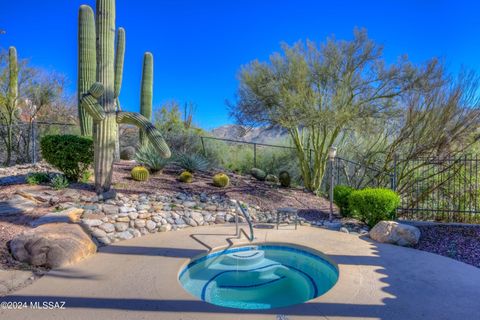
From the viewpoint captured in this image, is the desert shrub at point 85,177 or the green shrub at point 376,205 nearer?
the green shrub at point 376,205

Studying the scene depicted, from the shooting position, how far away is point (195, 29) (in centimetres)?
1220

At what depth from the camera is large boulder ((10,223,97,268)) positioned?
3.63 m

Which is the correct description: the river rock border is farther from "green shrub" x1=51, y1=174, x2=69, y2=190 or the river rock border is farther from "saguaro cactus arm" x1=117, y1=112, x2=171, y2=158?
"saguaro cactus arm" x1=117, y1=112, x2=171, y2=158

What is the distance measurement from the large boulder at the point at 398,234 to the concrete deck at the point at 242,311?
297mm

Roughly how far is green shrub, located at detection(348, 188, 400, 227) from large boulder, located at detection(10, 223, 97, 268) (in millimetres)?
5010

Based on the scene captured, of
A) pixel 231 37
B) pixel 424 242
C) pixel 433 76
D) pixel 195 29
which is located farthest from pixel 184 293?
pixel 231 37

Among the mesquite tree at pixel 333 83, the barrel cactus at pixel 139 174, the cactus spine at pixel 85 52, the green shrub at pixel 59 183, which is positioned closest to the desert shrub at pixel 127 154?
the cactus spine at pixel 85 52

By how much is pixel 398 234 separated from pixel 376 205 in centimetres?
90

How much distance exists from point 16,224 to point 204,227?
10.0ft

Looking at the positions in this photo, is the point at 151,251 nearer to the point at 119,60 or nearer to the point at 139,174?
the point at 139,174

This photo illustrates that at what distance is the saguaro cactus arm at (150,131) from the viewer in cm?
561

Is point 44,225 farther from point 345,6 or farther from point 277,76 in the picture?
point 345,6

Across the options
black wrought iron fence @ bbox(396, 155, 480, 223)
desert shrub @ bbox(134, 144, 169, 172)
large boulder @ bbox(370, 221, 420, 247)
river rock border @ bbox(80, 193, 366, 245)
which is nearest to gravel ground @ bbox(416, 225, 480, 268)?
large boulder @ bbox(370, 221, 420, 247)

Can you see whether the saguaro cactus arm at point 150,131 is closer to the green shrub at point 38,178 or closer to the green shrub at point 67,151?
the green shrub at point 67,151
